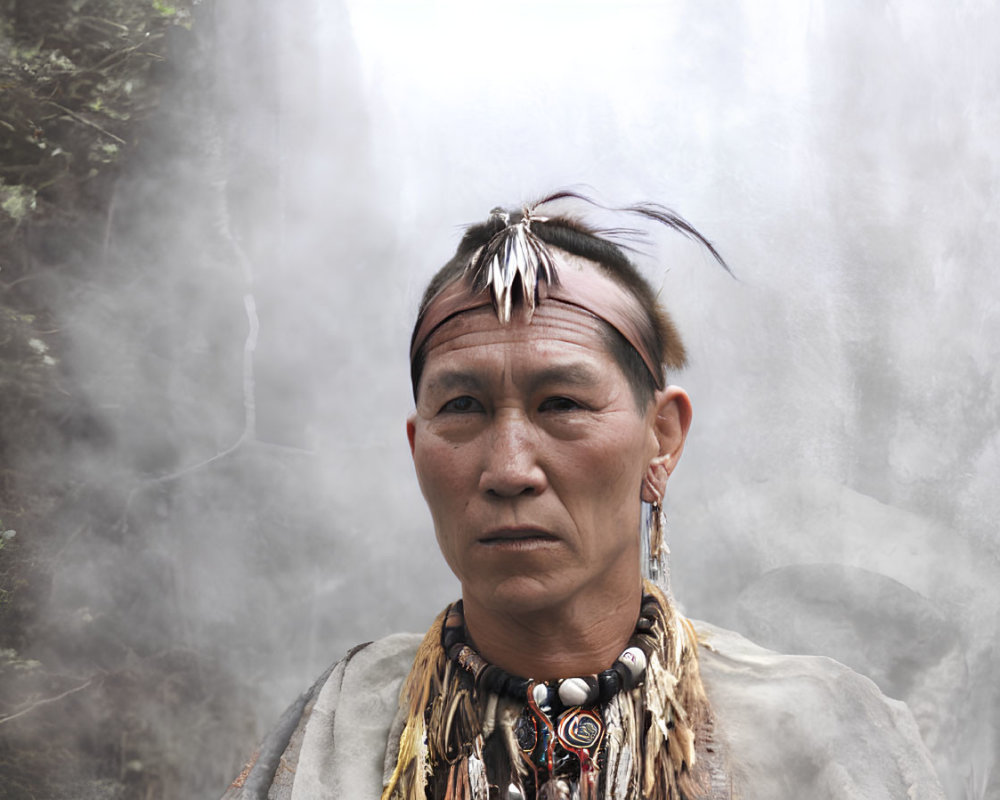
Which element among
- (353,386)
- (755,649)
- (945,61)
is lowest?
(755,649)

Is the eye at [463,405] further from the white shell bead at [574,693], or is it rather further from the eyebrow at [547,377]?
the white shell bead at [574,693]

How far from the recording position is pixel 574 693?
5.00ft

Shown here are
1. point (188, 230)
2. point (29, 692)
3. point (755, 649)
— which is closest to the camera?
point (755, 649)

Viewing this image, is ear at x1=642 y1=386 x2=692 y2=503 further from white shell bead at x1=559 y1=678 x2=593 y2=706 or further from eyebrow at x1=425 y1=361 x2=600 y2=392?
white shell bead at x1=559 y1=678 x2=593 y2=706

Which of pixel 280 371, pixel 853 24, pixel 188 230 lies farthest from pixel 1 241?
pixel 853 24

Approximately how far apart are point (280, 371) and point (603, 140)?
3.57 ft

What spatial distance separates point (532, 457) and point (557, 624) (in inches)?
11.6

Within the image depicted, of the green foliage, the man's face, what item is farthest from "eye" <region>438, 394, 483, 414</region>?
the green foliage

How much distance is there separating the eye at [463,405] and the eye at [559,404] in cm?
11

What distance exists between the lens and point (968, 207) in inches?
102

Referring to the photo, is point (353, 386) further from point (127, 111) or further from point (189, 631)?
point (127, 111)

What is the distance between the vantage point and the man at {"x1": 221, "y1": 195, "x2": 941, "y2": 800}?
1.52 meters

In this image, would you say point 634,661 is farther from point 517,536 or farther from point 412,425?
point 412,425

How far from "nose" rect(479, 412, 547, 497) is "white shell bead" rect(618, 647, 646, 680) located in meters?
0.33
